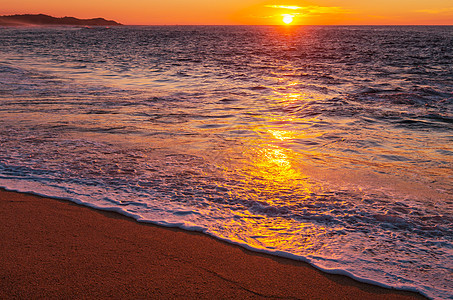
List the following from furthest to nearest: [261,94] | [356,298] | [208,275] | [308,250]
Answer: [261,94], [308,250], [208,275], [356,298]

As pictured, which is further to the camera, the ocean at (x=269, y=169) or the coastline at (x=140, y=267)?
the ocean at (x=269, y=169)

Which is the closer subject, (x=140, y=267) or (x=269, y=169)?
(x=140, y=267)

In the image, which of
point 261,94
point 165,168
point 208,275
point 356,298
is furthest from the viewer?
point 261,94

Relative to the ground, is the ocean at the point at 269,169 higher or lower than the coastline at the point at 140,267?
higher

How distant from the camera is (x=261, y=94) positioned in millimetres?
11367

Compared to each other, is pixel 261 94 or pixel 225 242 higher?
pixel 261 94

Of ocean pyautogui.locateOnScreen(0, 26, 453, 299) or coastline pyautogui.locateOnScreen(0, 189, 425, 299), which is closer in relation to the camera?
coastline pyautogui.locateOnScreen(0, 189, 425, 299)

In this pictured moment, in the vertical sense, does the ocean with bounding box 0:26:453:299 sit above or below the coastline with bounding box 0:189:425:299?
above

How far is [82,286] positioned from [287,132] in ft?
16.3

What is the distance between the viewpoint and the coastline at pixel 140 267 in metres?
2.36

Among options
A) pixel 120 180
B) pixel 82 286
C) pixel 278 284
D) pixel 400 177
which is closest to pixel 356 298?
pixel 278 284

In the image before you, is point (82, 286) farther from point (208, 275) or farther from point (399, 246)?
point (399, 246)

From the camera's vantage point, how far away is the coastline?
2.36 meters

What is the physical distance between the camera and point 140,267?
102 inches
